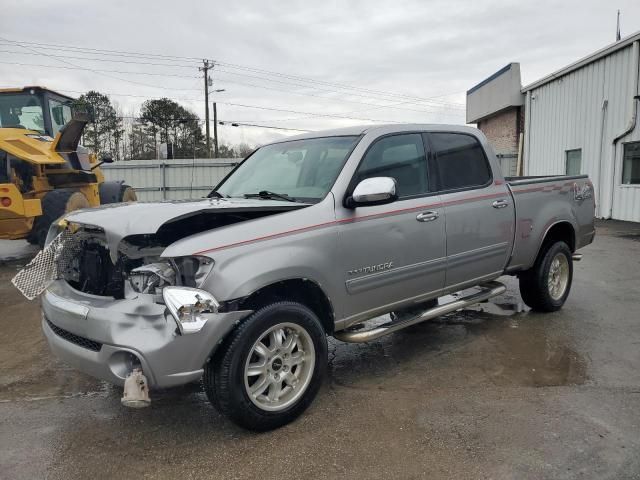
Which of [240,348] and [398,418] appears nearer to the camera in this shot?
[240,348]

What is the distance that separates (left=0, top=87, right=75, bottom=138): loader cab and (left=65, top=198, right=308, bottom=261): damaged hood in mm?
7817

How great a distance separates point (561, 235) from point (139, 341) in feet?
15.9

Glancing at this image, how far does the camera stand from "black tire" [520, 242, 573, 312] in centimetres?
556

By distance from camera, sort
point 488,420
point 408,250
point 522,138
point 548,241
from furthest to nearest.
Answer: point 522,138, point 548,241, point 408,250, point 488,420

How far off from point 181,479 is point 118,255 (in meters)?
1.33

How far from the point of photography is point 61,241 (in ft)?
11.6

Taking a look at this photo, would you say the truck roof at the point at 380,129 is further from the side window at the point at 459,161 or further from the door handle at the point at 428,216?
the door handle at the point at 428,216

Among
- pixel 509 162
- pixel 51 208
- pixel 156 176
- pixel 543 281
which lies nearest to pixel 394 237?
pixel 543 281

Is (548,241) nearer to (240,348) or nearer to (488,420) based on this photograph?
(488,420)

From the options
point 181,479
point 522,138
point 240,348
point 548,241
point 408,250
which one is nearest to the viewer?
point 181,479

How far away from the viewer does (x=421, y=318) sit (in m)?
4.17

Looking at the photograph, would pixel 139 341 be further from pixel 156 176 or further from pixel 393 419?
pixel 156 176

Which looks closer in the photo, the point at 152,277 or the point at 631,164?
the point at 152,277

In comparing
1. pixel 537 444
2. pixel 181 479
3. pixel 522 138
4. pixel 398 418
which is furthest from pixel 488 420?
pixel 522 138
